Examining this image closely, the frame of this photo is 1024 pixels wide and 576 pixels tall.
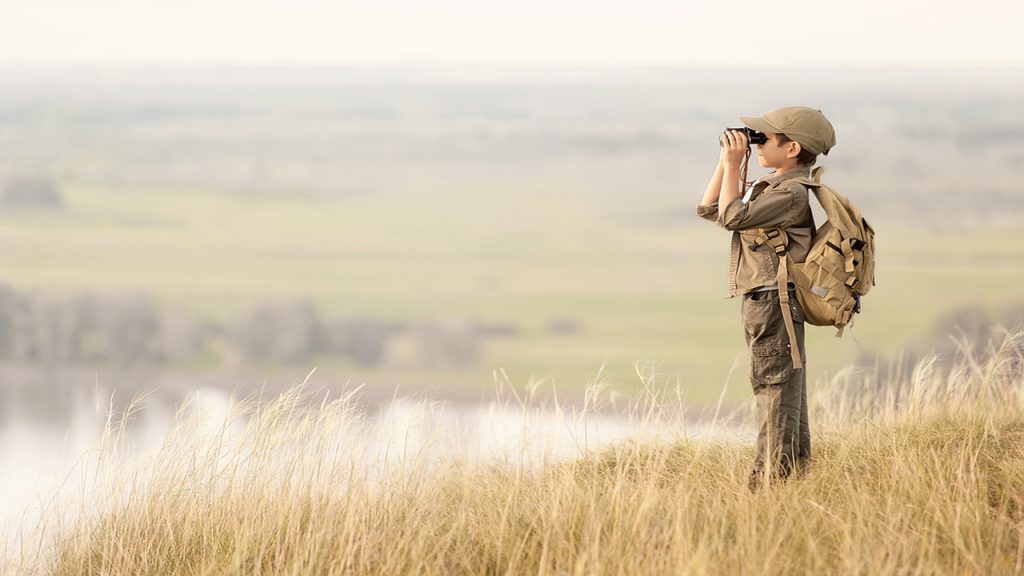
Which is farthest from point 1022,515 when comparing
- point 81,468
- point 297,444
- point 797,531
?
point 81,468

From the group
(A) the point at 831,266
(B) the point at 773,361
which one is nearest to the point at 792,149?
(A) the point at 831,266

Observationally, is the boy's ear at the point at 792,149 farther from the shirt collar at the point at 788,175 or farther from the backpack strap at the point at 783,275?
the backpack strap at the point at 783,275

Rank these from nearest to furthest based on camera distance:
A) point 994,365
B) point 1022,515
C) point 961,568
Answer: point 961,568 < point 1022,515 < point 994,365

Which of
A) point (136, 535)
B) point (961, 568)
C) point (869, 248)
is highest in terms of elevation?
point (869, 248)

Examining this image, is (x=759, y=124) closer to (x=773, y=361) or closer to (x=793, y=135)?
(x=793, y=135)

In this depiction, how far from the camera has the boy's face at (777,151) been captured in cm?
508

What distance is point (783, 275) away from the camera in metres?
4.91

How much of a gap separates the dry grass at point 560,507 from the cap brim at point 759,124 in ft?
5.34

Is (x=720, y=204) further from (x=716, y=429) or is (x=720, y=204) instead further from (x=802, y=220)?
(x=716, y=429)

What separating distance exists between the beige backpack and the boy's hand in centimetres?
32

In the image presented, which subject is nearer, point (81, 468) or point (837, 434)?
point (81, 468)

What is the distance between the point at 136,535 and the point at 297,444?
93cm

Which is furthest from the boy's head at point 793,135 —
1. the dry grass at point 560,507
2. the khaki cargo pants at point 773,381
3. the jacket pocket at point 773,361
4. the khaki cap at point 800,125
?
the dry grass at point 560,507

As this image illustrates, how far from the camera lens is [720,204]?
15.8 ft
